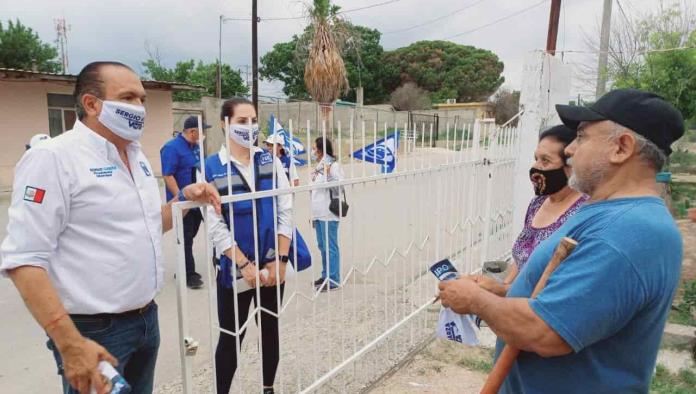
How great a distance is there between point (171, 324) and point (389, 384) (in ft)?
6.74

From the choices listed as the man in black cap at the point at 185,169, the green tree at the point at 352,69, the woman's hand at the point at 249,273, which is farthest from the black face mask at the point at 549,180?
the green tree at the point at 352,69

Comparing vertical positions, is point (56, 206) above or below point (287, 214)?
above

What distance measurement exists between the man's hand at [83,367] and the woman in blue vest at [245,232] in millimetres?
772

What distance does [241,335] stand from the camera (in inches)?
97.3

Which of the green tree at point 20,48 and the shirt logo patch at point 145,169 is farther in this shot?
the green tree at point 20,48

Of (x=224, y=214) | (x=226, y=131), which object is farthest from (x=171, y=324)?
(x=226, y=131)

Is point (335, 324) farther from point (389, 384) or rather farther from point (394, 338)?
point (389, 384)

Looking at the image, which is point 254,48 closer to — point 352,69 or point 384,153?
point 384,153

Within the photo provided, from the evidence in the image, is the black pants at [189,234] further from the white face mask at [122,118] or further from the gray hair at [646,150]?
the gray hair at [646,150]

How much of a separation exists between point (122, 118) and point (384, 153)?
1765 mm

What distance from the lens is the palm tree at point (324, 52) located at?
60.1ft

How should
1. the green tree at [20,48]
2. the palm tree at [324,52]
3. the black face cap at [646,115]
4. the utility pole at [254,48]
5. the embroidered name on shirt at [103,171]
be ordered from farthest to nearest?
the green tree at [20,48] < the palm tree at [324,52] < the utility pole at [254,48] < the embroidered name on shirt at [103,171] < the black face cap at [646,115]

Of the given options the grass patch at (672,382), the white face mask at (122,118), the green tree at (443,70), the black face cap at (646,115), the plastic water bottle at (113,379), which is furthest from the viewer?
the green tree at (443,70)

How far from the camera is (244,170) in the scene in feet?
7.84
